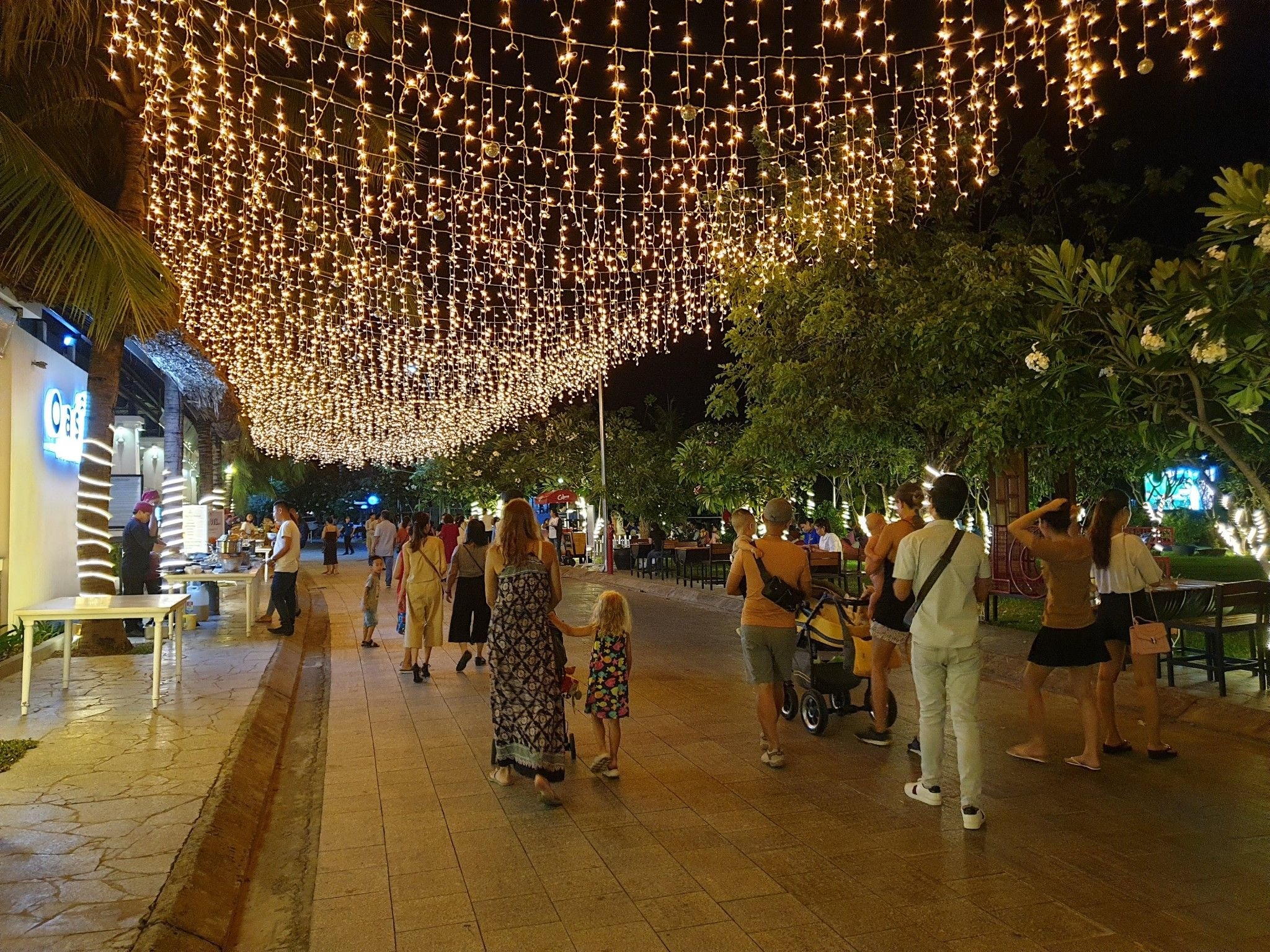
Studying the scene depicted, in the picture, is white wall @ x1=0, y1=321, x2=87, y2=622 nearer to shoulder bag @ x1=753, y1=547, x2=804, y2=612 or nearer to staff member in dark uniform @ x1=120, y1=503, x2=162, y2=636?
staff member in dark uniform @ x1=120, y1=503, x2=162, y2=636

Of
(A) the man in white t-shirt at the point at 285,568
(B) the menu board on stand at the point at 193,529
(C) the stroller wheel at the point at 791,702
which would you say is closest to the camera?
(C) the stroller wheel at the point at 791,702

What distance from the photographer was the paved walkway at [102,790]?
4012mm

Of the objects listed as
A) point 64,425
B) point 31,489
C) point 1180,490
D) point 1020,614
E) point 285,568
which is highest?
point 64,425

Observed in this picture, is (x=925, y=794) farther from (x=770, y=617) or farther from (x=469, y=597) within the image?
(x=469, y=597)

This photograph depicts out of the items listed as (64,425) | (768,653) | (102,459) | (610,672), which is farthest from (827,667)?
(64,425)

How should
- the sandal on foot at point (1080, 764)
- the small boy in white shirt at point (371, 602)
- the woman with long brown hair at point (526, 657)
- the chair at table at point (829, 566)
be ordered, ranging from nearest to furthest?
1. the woman with long brown hair at point (526, 657)
2. the sandal on foot at point (1080, 764)
3. the small boy in white shirt at point (371, 602)
4. the chair at table at point (829, 566)

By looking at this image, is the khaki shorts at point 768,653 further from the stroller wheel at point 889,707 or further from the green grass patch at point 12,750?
the green grass patch at point 12,750

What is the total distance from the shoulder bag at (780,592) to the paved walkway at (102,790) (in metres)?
3.52

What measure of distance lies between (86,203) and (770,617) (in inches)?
248

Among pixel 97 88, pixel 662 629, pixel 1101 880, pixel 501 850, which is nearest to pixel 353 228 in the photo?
pixel 97 88

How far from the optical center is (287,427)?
32469mm

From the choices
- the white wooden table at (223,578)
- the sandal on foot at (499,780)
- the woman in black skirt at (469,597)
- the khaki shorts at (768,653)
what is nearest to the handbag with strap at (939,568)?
the khaki shorts at (768,653)

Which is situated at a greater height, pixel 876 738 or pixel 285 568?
pixel 285 568

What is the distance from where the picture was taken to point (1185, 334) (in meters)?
6.33
